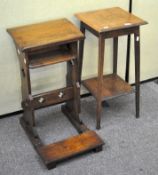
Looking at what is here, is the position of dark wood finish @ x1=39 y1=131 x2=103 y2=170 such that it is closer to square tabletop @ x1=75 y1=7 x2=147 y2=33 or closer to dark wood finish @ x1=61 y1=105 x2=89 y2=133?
dark wood finish @ x1=61 y1=105 x2=89 y2=133

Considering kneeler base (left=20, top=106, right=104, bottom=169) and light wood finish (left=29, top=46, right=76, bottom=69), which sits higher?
light wood finish (left=29, top=46, right=76, bottom=69)

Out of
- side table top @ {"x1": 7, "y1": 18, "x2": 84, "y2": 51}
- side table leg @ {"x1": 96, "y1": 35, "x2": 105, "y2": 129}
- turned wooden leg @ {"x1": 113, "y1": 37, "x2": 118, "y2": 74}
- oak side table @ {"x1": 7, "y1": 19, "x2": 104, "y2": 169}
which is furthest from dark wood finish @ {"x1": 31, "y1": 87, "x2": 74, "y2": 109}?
turned wooden leg @ {"x1": 113, "y1": 37, "x2": 118, "y2": 74}

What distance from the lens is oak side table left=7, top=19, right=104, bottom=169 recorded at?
205 centimetres

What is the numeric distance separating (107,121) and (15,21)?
3.30 ft

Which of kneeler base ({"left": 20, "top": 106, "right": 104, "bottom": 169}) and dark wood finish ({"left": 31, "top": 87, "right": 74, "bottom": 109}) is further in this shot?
dark wood finish ({"left": 31, "top": 87, "right": 74, "bottom": 109})

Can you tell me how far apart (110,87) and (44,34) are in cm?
73

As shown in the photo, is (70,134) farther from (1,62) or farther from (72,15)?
(72,15)

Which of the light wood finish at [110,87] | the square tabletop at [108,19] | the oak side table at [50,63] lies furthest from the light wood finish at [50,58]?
the light wood finish at [110,87]

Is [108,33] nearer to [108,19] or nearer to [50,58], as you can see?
[108,19]

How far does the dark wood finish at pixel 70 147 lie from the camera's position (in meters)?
2.10

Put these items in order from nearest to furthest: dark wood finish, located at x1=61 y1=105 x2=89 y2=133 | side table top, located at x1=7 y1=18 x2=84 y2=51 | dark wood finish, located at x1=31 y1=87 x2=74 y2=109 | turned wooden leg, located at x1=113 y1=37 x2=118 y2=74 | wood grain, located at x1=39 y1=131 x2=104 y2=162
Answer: side table top, located at x1=7 y1=18 x2=84 y2=51 → wood grain, located at x1=39 y1=131 x2=104 y2=162 → dark wood finish, located at x1=31 y1=87 x2=74 y2=109 → dark wood finish, located at x1=61 y1=105 x2=89 y2=133 → turned wooden leg, located at x1=113 y1=37 x2=118 y2=74

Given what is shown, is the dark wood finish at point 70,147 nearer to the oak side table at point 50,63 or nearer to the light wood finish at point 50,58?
the oak side table at point 50,63

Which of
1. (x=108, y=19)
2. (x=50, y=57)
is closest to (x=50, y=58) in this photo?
(x=50, y=57)

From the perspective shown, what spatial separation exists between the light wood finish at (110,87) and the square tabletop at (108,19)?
51 cm
